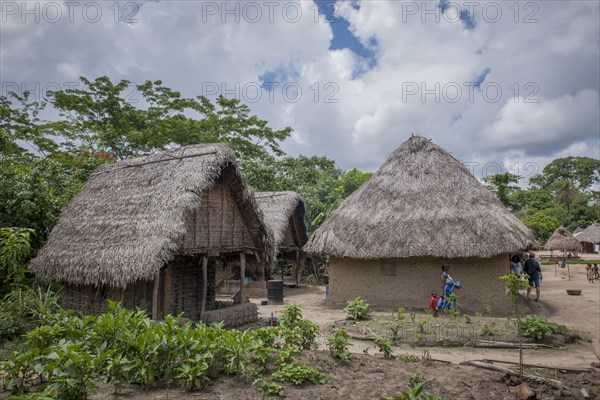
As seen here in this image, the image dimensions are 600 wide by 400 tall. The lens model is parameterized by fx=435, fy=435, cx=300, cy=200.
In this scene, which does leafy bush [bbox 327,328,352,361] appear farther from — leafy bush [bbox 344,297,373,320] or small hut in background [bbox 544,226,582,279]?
small hut in background [bbox 544,226,582,279]

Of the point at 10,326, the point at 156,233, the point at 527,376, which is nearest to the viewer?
the point at 527,376

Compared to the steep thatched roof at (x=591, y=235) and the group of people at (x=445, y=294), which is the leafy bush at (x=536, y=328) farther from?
the steep thatched roof at (x=591, y=235)

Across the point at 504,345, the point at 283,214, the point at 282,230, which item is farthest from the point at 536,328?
the point at 283,214

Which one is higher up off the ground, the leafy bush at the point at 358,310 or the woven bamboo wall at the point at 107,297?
the woven bamboo wall at the point at 107,297

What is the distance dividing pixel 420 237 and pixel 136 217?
316 inches

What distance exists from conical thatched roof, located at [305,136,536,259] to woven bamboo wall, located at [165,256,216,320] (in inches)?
161

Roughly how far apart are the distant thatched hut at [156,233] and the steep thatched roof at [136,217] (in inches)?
1.0

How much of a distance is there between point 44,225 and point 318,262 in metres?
14.3

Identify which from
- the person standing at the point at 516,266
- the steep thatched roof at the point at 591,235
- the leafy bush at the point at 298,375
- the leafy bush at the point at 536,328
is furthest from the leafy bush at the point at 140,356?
the steep thatched roof at the point at 591,235

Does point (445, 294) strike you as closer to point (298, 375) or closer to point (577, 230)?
point (298, 375)

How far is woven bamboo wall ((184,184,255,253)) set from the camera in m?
10.4

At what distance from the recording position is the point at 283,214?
19750 millimetres

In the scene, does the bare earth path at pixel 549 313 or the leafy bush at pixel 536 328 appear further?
the leafy bush at pixel 536 328

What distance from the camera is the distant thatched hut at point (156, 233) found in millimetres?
9164
